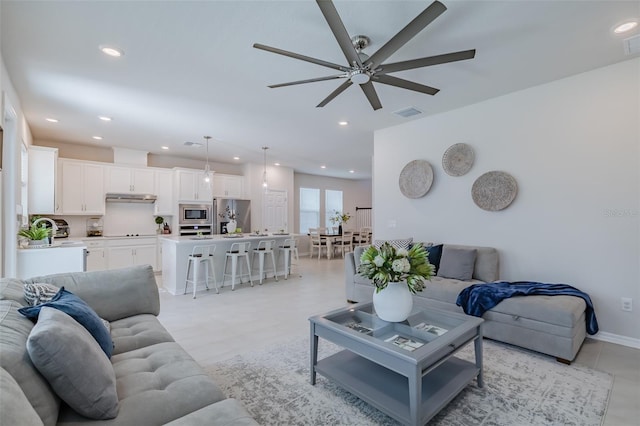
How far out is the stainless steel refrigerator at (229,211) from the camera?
7609 millimetres

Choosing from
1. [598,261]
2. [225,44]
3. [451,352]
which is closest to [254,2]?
[225,44]

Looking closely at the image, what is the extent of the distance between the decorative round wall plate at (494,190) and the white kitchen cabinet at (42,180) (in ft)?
22.3

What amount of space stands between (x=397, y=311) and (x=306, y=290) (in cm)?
313

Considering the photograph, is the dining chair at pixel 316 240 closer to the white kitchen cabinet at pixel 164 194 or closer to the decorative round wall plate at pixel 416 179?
the white kitchen cabinet at pixel 164 194

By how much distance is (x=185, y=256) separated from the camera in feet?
16.8

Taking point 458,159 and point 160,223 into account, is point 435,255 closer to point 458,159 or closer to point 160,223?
point 458,159

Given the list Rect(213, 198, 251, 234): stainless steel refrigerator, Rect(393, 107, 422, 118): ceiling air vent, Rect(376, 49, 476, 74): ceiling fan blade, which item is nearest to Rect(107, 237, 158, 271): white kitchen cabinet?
Rect(213, 198, 251, 234): stainless steel refrigerator

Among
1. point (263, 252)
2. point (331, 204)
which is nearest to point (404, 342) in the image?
point (263, 252)

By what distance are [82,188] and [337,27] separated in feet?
20.6

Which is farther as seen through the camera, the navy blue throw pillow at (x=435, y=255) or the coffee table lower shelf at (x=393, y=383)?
the navy blue throw pillow at (x=435, y=255)

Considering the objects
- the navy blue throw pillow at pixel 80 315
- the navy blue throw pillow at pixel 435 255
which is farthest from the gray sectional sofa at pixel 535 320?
the navy blue throw pillow at pixel 80 315

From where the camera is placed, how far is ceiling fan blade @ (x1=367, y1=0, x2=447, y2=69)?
1.69m

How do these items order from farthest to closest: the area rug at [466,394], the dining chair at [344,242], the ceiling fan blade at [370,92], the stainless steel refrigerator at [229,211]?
the dining chair at [344,242] → the stainless steel refrigerator at [229,211] → the ceiling fan blade at [370,92] → the area rug at [466,394]

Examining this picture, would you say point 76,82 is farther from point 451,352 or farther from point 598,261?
point 598,261
